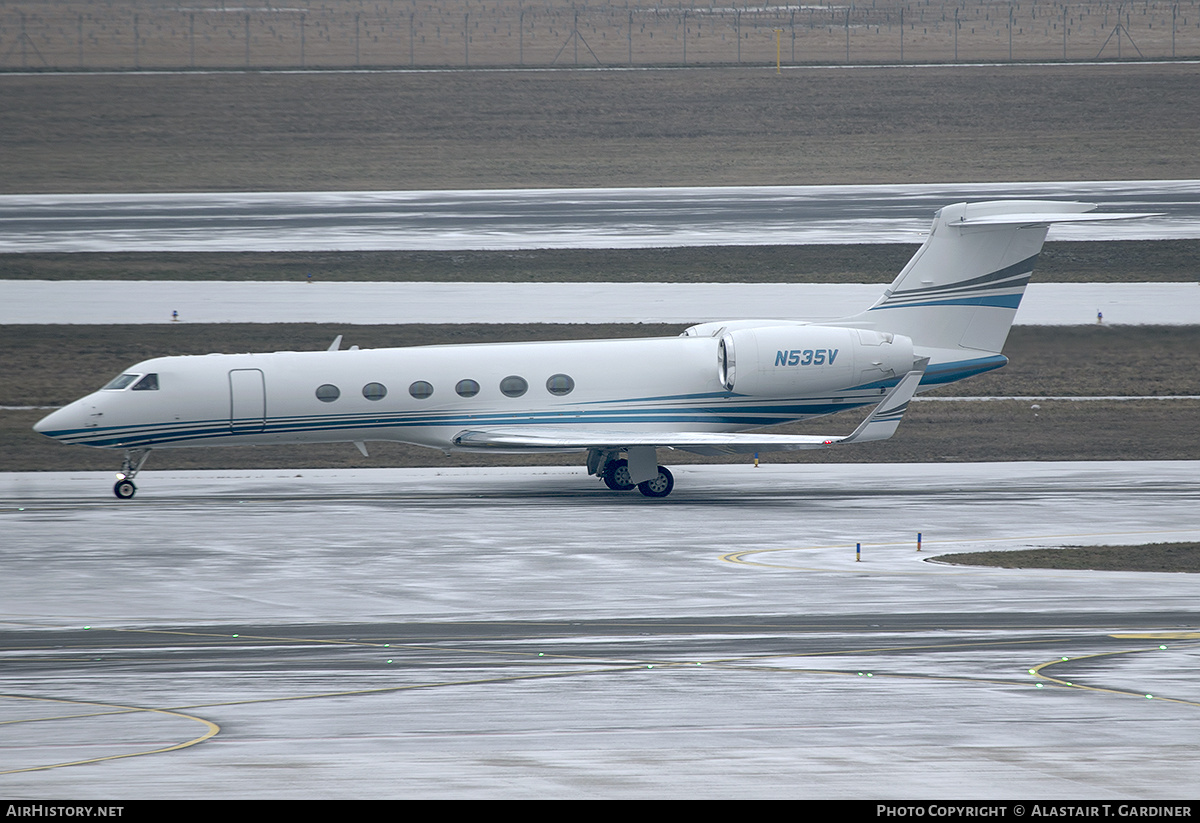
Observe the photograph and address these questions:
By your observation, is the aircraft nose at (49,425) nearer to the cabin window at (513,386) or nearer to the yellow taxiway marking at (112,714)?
the cabin window at (513,386)

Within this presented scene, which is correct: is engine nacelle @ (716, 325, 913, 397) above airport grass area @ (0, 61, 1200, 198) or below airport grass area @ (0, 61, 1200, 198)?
below

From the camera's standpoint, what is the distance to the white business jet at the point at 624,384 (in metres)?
28.7

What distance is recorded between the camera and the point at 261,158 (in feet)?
200

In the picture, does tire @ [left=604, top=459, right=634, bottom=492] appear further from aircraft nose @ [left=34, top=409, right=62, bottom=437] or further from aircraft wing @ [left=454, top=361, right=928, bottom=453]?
aircraft nose @ [left=34, top=409, right=62, bottom=437]

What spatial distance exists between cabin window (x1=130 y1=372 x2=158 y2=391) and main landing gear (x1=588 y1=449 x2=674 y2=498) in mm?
8405

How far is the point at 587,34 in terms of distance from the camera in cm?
8488

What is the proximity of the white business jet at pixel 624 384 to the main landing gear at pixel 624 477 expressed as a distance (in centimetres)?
3

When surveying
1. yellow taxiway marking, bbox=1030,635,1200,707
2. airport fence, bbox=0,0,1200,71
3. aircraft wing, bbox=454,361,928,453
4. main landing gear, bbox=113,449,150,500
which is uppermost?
airport fence, bbox=0,0,1200,71

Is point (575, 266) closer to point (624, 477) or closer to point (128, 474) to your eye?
point (624, 477)

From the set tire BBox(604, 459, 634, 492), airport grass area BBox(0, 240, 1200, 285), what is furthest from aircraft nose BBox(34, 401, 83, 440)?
airport grass area BBox(0, 240, 1200, 285)

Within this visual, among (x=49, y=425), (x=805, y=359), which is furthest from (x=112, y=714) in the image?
(x=805, y=359)

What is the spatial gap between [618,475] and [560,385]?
2109 millimetres

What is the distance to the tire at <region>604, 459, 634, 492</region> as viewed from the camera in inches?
1175
